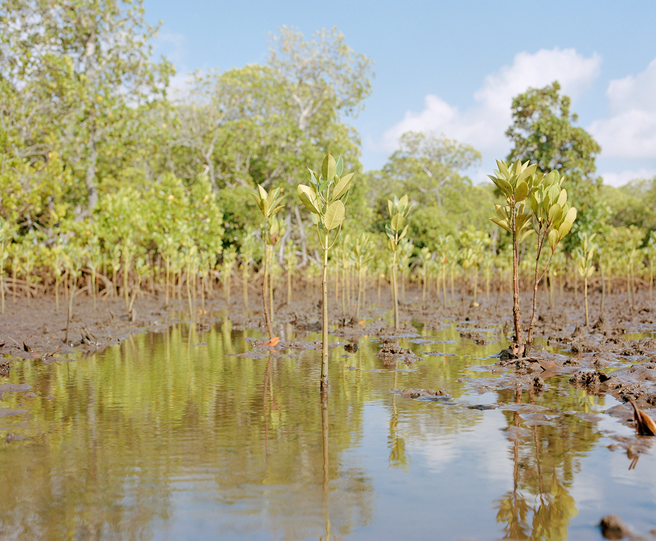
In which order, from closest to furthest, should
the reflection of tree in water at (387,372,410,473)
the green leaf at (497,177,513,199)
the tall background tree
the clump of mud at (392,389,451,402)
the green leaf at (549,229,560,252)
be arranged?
the reflection of tree in water at (387,372,410,473) < the clump of mud at (392,389,451,402) < the green leaf at (497,177,513,199) < the green leaf at (549,229,560,252) < the tall background tree

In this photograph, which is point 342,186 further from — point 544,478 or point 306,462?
point 544,478

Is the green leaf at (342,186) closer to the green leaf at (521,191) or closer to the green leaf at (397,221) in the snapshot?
the green leaf at (521,191)

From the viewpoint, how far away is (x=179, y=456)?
12.6 feet

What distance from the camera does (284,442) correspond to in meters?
4.14

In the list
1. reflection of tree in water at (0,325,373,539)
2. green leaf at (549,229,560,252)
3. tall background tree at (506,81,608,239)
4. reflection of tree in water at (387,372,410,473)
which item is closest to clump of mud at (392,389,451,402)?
reflection of tree in water at (0,325,373,539)

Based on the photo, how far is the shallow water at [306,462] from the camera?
2.85 meters

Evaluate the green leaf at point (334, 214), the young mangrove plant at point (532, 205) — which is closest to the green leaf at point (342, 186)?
the green leaf at point (334, 214)

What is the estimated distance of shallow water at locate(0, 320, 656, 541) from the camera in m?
2.85

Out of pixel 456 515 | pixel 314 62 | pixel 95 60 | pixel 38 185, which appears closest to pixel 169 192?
pixel 38 185

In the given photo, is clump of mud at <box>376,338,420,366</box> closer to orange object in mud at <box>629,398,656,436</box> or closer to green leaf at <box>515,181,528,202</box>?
green leaf at <box>515,181,528,202</box>

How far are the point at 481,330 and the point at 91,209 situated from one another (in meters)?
16.0

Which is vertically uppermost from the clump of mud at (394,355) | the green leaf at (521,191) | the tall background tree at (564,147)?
the tall background tree at (564,147)

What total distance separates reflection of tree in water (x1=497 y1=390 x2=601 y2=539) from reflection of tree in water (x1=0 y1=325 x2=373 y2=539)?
2.67ft

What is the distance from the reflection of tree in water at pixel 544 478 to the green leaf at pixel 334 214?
2.54 metres
